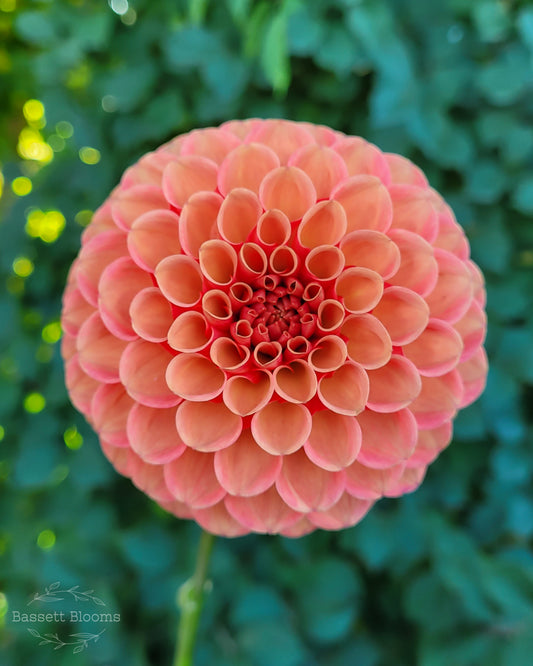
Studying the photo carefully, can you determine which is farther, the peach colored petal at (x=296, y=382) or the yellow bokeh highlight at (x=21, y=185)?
the yellow bokeh highlight at (x=21, y=185)

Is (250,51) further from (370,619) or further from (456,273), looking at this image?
(370,619)

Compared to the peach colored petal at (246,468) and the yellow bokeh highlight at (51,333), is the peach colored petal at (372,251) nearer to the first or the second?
the peach colored petal at (246,468)

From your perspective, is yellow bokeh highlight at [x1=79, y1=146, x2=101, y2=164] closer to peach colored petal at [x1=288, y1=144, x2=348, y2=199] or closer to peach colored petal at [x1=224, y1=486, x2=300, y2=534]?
peach colored petal at [x1=288, y1=144, x2=348, y2=199]

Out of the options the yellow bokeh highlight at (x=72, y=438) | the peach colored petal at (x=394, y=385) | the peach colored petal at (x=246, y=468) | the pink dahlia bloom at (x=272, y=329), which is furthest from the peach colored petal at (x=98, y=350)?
the yellow bokeh highlight at (x=72, y=438)

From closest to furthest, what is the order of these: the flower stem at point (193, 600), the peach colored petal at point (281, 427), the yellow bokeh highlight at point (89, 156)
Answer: the peach colored petal at point (281, 427), the flower stem at point (193, 600), the yellow bokeh highlight at point (89, 156)

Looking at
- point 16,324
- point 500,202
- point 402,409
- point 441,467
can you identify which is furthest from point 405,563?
point 16,324

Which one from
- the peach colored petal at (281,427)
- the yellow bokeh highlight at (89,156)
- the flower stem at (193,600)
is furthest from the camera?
the yellow bokeh highlight at (89,156)

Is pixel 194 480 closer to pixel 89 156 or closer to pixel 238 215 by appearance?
pixel 238 215
